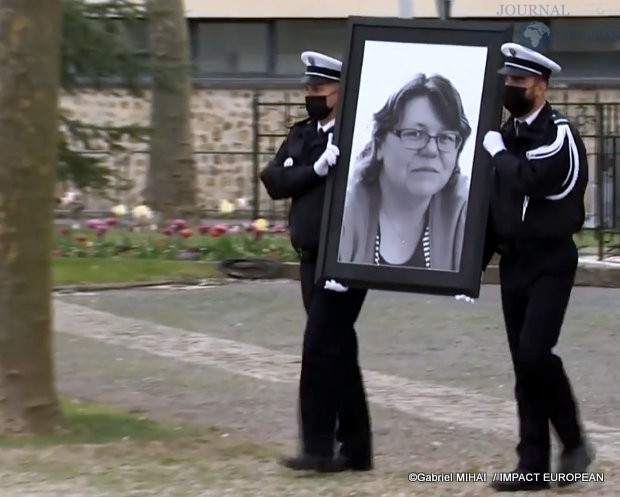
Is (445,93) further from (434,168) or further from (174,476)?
(174,476)

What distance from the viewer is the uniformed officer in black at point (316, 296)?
6.03m

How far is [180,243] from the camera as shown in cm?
1487

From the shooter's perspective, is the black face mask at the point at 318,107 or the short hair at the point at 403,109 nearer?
the short hair at the point at 403,109

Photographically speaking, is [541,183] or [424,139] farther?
[424,139]

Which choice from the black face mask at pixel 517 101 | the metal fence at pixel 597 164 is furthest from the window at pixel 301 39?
the black face mask at pixel 517 101

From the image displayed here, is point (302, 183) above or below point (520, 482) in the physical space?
above

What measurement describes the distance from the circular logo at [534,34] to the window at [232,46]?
4589mm

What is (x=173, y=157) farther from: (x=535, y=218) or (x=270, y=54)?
(x=535, y=218)

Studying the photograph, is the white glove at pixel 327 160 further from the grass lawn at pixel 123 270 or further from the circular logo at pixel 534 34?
the circular logo at pixel 534 34

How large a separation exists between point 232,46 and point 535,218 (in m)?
20.1

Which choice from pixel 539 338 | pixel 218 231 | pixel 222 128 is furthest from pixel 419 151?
pixel 222 128

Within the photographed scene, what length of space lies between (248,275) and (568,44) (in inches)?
498

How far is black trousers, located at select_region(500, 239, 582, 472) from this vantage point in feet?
18.6

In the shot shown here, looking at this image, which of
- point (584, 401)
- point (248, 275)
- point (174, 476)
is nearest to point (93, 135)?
point (248, 275)
